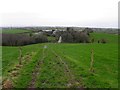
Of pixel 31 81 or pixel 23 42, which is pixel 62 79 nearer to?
pixel 31 81

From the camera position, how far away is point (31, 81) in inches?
682

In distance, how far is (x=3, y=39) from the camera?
330 ft

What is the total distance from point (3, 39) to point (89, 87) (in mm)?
88582

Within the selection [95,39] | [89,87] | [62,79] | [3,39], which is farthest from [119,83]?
[95,39]

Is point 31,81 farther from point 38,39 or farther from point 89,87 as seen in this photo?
point 38,39

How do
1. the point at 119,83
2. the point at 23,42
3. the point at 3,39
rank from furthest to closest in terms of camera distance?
the point at 23,42 → the point at 3,39 → the point at 119,83

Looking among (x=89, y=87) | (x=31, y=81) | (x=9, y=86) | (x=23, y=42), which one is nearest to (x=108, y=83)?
(x=89, y=87)

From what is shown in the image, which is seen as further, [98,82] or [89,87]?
[98,82]

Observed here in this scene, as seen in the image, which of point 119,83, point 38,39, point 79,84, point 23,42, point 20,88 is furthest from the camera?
point 38,39

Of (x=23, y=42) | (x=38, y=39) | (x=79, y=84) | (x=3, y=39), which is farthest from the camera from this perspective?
(x=38, y=39)

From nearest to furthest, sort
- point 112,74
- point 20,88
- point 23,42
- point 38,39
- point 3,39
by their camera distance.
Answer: point 20,88, point 112,74, point 3,39, point 23,42, point 38,39

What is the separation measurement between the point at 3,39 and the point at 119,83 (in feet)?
287

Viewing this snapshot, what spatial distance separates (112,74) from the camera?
21.5 metres

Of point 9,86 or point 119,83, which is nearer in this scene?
point 9,86
